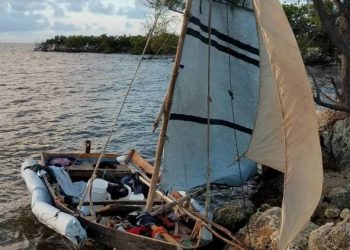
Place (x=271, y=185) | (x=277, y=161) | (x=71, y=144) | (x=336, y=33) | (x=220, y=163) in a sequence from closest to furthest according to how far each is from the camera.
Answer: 1. (x=277, y=161)
2. (x=336, y=33)
3. (x=220, y=163)
4. (x=271, y=185)
5. (x=71, y=144)

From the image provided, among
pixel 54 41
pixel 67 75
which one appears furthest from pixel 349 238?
pixel 54 41

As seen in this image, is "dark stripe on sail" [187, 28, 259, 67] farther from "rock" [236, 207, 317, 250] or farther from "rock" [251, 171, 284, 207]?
"rock" [251, 171, 284, 207]

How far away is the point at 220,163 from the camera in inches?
477

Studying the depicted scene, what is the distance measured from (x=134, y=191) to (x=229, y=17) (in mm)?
6279

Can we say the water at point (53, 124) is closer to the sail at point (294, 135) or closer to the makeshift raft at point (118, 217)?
the makeshift raft at point (118, 217)

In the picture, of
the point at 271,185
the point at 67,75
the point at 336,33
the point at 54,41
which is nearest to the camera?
the point at 336,33

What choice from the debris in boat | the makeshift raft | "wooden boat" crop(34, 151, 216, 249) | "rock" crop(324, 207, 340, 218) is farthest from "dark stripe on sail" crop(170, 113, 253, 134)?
the debris in boat

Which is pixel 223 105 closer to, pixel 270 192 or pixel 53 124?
pixel 270 192

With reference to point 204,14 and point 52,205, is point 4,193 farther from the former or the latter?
point 204,14

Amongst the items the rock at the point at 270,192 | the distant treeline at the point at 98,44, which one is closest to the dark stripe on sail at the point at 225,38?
the rock at the point at 270,192

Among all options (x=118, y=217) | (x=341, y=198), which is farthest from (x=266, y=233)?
(x=118, y=217)

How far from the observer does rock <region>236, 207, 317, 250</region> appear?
10477mm

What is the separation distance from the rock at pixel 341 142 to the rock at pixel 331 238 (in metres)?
6.12

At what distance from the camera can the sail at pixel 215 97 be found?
11.3m
